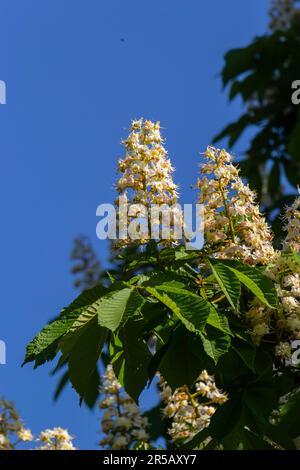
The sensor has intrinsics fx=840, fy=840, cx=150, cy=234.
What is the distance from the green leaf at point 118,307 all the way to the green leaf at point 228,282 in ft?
0.66

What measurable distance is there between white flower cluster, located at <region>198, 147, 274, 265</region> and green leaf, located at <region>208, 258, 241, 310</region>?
0.23 m

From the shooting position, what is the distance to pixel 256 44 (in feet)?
16.4

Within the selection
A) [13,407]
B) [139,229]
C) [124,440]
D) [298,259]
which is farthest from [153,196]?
[13,407]

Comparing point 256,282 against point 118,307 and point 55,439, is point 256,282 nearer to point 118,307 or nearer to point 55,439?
point 118,307

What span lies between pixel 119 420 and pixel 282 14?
361cm

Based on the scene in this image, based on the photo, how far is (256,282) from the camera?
202cm

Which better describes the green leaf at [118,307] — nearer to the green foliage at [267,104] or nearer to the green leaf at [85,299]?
the green leaf at [85,299]

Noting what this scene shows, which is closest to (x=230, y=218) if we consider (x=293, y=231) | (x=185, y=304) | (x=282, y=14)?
(x=293, y=231)

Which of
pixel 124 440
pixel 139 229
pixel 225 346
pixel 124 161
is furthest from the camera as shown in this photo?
pixel 124 440

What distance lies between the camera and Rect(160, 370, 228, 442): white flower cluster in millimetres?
3016

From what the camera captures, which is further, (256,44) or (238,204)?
(256,44)

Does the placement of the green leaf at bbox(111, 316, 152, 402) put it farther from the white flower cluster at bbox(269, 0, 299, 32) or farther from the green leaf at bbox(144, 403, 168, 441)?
the white flower cluster at bbox(269, 0, 299, 32)

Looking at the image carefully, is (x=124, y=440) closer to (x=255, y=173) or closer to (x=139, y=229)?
(x=139, y=229)

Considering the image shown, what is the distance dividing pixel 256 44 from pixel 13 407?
2632mm
